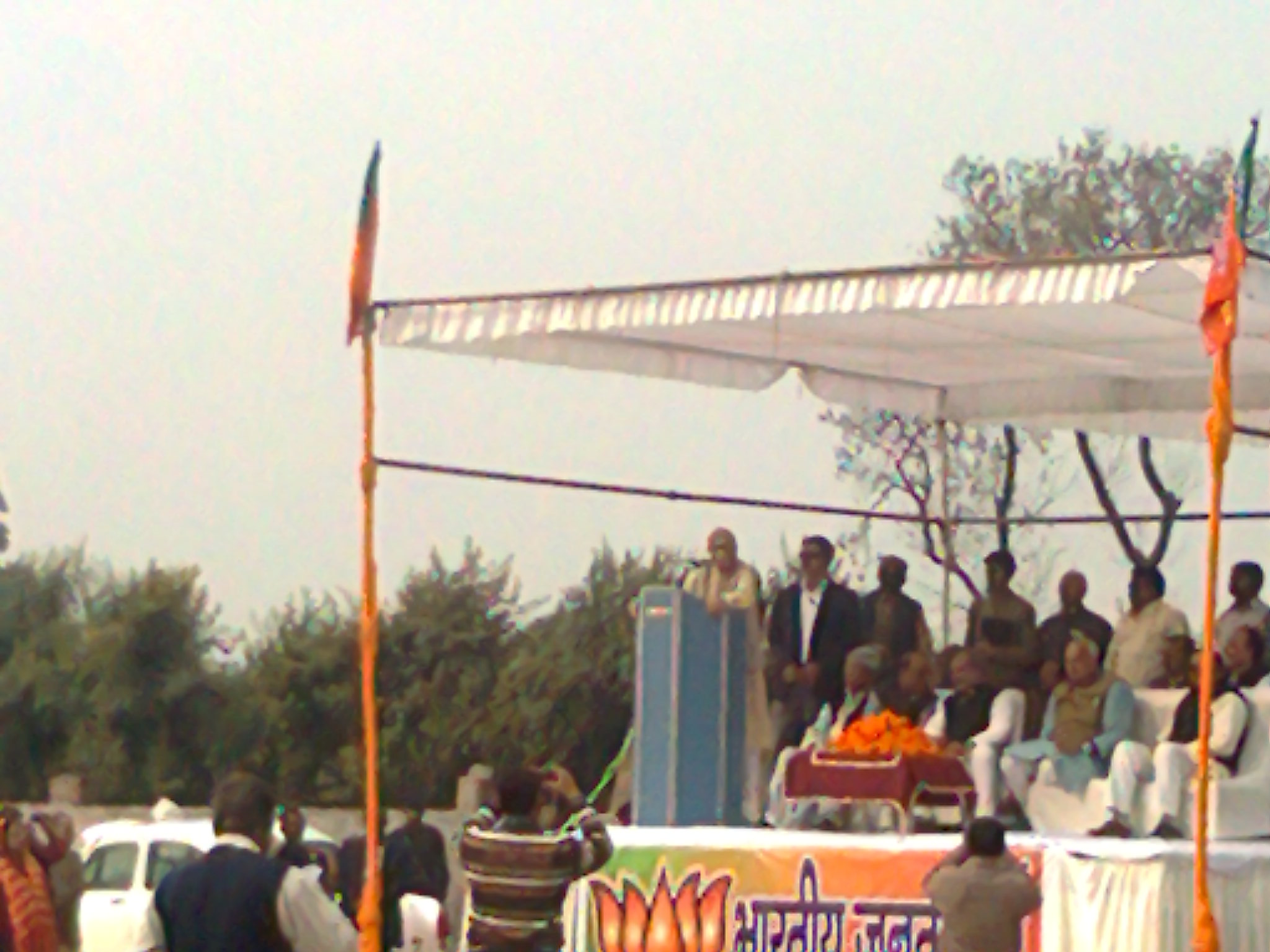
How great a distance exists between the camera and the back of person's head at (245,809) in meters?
7.19

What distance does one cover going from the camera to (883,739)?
43.7 ft

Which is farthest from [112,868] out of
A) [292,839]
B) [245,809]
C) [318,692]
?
[318,692]

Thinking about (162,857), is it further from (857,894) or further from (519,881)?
(519,881)

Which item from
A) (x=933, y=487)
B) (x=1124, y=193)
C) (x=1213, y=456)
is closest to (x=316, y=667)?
(x=933, y=487)

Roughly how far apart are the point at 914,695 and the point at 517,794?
18.8 feet

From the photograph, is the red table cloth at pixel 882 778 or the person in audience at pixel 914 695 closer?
the red table cloth at pixel 882 778

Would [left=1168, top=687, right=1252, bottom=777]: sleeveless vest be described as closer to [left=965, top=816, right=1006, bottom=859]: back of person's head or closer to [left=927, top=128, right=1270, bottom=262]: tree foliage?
[left=965, top=816, right=1006, bottom=859]: back of person's head

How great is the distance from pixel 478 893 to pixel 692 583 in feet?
18.6

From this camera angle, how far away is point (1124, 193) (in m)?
32.8

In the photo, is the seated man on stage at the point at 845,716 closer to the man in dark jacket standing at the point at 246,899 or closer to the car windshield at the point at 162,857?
the car windshield at the point at 162,857

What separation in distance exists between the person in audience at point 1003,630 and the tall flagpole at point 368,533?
4.09 meters

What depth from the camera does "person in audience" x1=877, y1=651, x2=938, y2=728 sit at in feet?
47.1

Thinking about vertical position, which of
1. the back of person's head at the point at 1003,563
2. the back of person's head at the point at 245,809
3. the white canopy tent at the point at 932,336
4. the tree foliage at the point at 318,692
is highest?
the white canopy tent at the point at 932,336

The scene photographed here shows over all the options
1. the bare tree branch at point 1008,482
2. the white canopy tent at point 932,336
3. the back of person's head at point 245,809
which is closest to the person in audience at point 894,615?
the white canopy tent at point 932,336
